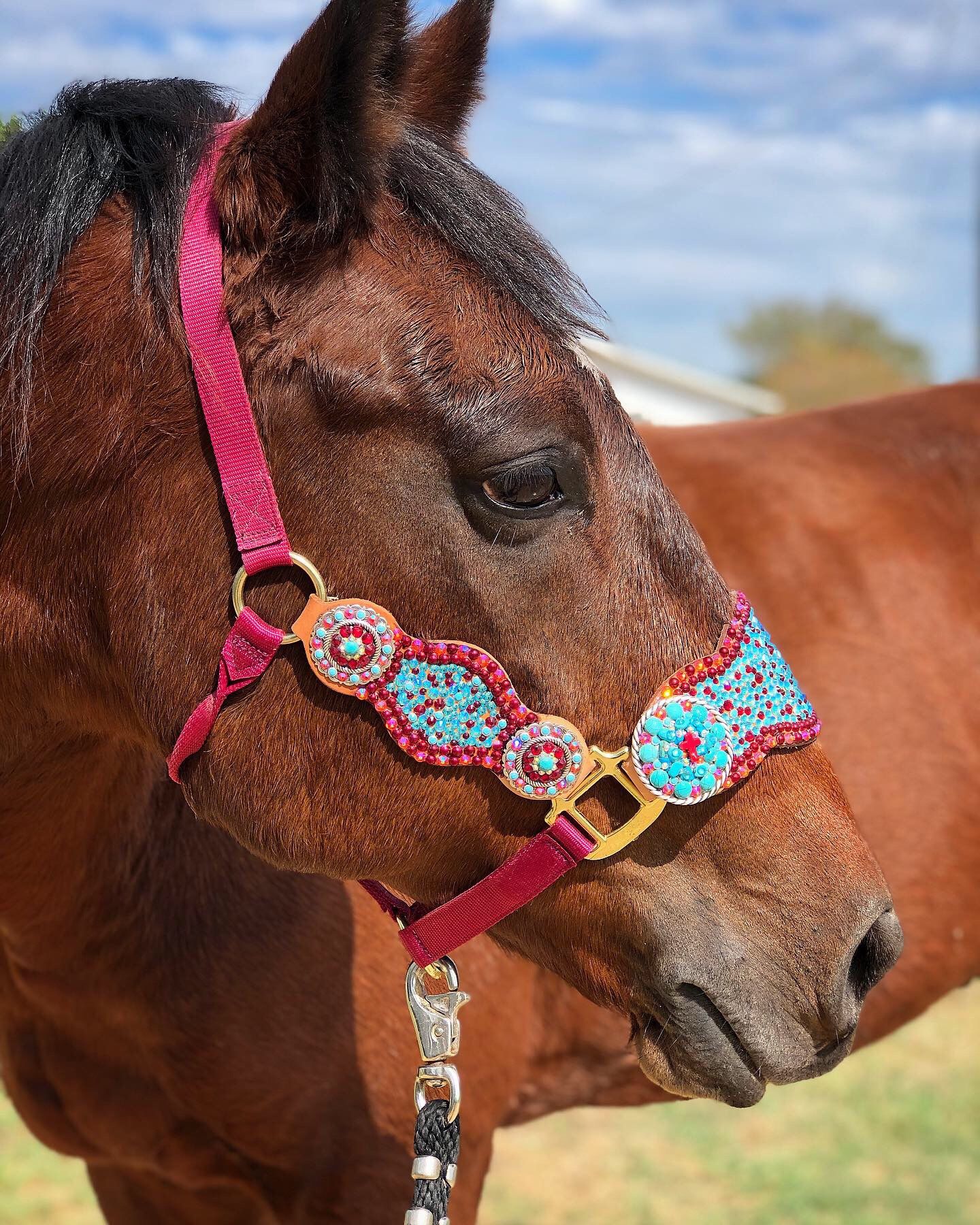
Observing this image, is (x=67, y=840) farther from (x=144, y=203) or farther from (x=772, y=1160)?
(x=772, y=1160)

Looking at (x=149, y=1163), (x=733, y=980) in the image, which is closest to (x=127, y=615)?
(x=733, y=980)

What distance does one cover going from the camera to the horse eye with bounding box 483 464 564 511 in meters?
1.42

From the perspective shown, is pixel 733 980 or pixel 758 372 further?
pixel 758 372

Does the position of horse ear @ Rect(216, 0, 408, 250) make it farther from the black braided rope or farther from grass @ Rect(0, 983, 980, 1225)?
grass @ Rect(0, 983, 980, 1225)

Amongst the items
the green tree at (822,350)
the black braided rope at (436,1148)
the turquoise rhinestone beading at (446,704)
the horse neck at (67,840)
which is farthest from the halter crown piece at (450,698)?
the green tree at (822,350)

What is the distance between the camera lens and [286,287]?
1.46m

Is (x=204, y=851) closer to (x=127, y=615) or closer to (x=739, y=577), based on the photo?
(x=127, y=615)

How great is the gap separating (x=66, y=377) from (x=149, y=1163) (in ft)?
4.99

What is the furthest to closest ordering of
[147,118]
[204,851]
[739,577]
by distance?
[739,577], [204,851], [147,118]

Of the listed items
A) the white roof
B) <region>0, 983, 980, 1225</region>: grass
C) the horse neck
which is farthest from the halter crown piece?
the white roof

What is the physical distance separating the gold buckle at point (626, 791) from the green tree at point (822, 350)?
36.2m

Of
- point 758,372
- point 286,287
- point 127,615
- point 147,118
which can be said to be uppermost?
point 758,372

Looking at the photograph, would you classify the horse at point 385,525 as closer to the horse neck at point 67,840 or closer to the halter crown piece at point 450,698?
the halter crown piece at point 450,698

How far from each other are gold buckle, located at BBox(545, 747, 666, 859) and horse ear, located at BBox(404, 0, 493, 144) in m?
0.92
